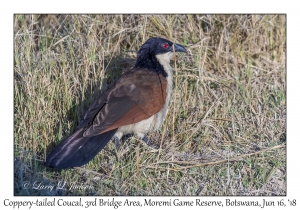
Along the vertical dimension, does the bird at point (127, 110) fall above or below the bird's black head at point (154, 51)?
below

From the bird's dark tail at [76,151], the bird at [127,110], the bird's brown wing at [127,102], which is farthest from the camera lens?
the bird's brown wing at [127,102]

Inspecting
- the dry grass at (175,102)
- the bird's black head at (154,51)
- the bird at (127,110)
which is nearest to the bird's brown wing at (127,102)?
the bird at (127,110)

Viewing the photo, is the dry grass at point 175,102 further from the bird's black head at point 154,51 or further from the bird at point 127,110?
the bird's black head at point 154,51

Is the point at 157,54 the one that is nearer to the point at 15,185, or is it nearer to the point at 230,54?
the point at 230,54

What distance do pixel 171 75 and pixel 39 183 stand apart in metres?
1.73

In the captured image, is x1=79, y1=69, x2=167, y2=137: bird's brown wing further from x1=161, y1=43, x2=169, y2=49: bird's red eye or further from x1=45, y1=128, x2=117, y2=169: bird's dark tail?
x1=161, y1=43, x2=169, y2=49: bird's red eye

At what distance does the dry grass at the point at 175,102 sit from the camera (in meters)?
3.65

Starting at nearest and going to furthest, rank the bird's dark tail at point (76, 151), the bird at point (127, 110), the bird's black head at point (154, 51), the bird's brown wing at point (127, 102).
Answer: the bird's dark tail at point (76, 151) < the bird at point (127, 110) < the bird's brown wing at point (127, 102) < the bird's black head at point (154, 51)

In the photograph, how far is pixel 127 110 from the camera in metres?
3.89

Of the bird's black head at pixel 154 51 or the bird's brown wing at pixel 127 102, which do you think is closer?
the bird's brown wing at pixel 127 102

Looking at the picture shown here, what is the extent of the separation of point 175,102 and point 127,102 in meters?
0.79

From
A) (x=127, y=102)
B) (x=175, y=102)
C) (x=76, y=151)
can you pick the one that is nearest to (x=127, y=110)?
(x=127, y=102)

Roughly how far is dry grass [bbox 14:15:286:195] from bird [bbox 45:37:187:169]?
168 millimetres
